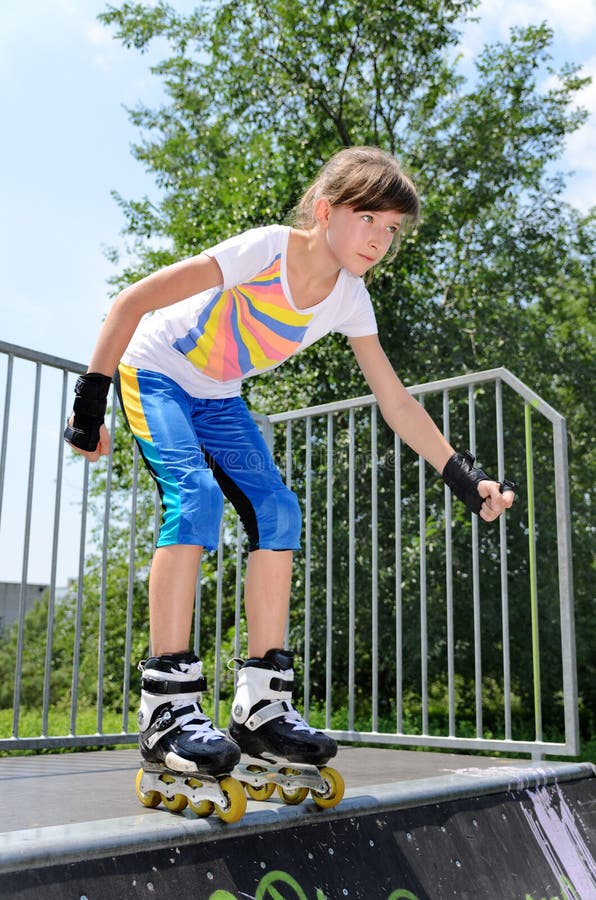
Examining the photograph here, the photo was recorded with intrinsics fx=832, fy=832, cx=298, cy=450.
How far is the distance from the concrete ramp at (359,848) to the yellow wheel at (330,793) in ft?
0.06

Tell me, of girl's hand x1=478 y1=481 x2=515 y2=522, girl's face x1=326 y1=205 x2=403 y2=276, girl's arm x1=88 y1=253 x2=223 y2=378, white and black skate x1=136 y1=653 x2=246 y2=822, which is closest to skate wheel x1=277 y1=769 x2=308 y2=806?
white and black skate x1=136 y1=653 x2=246 y2=822

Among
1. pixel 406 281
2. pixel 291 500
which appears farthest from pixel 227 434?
pixel 406 281

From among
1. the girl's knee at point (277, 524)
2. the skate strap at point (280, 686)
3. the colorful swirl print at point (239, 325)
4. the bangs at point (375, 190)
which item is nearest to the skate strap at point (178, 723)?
the skate strap at point (280, 686)

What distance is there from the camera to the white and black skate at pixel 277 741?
1.70 m

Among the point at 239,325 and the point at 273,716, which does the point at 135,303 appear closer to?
the point at 239,325

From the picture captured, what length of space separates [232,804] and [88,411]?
2.67 ft

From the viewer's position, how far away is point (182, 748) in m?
1.57

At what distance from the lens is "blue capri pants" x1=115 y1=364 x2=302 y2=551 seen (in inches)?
69.2

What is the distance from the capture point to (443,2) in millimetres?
11555

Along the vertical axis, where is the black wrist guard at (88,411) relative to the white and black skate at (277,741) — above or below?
above

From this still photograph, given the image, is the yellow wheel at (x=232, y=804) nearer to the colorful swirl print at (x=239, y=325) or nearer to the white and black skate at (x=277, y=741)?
the white and black skate at (x=277, y=741)

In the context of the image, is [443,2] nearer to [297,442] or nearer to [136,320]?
[297,442]

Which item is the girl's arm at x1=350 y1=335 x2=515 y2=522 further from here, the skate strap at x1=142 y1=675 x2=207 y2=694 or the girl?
the skate strap at x1=142 y1=675 x2=207 y2=694

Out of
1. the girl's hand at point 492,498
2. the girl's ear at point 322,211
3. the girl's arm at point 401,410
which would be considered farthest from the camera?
the girl's arm at point 401,410
